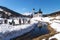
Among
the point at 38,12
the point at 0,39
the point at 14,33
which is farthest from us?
the point at 38,12

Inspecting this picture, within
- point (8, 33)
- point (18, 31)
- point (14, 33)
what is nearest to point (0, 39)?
point (8, 33)

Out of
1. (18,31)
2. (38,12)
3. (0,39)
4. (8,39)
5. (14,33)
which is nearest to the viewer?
(0,39)

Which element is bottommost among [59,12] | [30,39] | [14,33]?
[30,39]

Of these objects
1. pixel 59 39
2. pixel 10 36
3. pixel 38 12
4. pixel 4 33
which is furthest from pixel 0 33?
pixel 38 12

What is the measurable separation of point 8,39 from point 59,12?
2154 inches

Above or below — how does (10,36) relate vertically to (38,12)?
below

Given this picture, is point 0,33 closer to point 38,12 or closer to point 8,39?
point 8,39

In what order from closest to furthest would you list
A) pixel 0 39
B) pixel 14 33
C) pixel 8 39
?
pixel 0 39 → pixel 8 39 → pixel 14 33

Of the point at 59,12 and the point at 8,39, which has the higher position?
the point at 59,12

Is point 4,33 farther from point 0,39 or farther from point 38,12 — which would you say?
point 38,12

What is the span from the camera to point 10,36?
40.3ft

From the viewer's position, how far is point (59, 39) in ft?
43.5

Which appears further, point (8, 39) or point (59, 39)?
point (59, 39)

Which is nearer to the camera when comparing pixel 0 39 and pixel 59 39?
pixel 0 39
